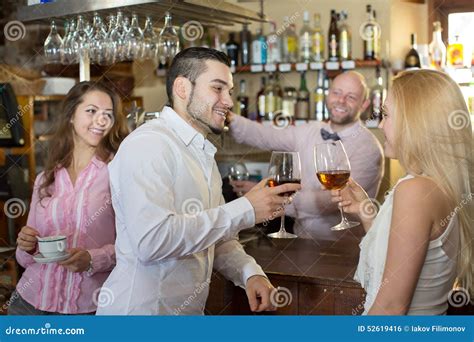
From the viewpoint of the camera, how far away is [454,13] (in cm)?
379

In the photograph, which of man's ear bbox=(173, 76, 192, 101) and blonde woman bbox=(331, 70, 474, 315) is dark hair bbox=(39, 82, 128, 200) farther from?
blonde woman bbox=(331, 70, 474, 315)

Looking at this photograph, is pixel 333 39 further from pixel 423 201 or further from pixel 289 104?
pixel 423 201

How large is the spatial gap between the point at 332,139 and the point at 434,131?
5.98 ft

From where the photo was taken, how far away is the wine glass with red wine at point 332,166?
176 centimetres

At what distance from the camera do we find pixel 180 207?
1.53 m

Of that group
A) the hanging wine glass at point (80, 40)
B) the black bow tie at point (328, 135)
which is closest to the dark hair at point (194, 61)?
the hanging wine glass at point (80, 40)

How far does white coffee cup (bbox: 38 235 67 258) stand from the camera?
1.74 metres

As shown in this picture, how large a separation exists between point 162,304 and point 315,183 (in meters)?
1.61

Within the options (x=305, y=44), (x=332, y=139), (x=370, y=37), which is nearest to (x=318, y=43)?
(x=305, y=44)

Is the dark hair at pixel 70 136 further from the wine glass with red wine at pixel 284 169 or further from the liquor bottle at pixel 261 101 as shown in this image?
the liquor bottle at pixel 261 101

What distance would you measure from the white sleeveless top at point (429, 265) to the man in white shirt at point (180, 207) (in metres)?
0.25

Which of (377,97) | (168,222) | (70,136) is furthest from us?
(377,97)
